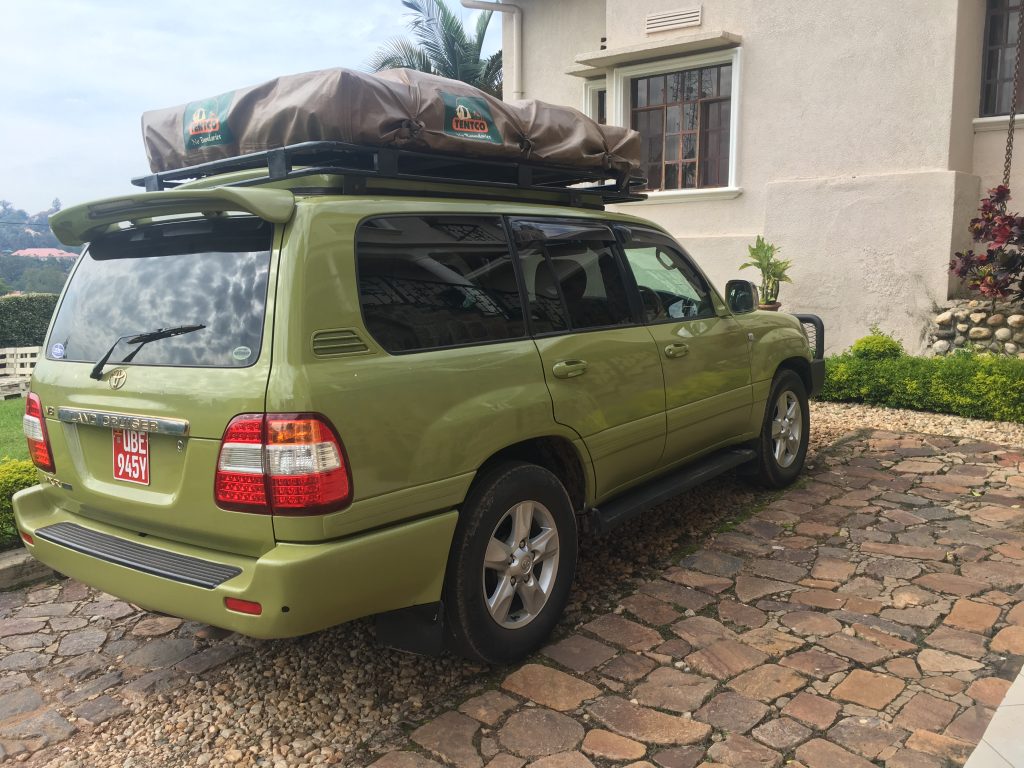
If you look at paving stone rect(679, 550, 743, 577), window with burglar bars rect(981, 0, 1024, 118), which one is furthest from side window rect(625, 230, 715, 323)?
window with burglar bars rect(981, 0, 1024, 118)

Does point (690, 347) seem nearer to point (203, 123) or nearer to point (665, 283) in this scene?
point (665, 283)

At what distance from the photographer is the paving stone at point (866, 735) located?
107 inches

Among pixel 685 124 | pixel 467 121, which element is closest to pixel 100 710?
pixel 467 121

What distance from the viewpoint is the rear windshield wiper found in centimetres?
285

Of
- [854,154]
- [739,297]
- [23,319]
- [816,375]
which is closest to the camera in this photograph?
[739,297]

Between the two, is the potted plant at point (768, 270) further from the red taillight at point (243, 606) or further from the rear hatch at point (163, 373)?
the red taillight at point (243, 606)

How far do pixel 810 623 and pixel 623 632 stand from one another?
→ 0.84 m

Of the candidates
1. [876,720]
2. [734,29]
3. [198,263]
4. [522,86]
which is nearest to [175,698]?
[198,263]

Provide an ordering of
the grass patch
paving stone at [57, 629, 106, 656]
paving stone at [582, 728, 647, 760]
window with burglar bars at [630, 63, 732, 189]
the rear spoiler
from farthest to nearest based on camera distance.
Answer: window with burglar bars at [630, 63, 732, 189], the grass patch, paving stone at [57, 629, 106, 656], paving stone at [582, 728, 647, 760], the rear spoiler

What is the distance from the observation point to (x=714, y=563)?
4363 millimetres

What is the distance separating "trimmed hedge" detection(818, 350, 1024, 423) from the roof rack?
4606 mm

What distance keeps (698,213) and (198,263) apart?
371 inches

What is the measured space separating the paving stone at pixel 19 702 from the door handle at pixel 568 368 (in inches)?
96.2

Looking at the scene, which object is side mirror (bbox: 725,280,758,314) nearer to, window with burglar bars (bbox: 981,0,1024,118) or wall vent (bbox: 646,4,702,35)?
window with burglar bars (bbox: 981,0,1024,118)
